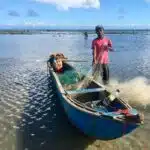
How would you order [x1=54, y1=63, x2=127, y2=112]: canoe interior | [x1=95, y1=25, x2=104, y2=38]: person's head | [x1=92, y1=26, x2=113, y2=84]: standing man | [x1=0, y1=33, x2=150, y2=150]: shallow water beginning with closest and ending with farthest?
[x1=0, y1=33, x2=150, y2=150]: shallow water < [x1=54, y1=63, x2=127, y2=112]: canoe interior < [x1=95, y1=25, x2=104, y2=38]: person's head < [x1=92, y1=26, x2=113, y2=84]: standing man

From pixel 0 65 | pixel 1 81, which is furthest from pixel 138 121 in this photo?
pixel 0 65

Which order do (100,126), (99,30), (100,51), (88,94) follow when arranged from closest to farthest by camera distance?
(100,126) → (88,94) → (99,30) → (100,51)

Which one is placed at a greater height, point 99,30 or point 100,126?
point 99,30

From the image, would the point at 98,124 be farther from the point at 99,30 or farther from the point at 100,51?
the point at 100,51

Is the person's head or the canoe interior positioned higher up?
the person's head

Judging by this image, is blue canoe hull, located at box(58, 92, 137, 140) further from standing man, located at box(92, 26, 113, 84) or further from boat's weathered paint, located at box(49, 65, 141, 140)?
standing man, located at box(92, 26, 113, 84)

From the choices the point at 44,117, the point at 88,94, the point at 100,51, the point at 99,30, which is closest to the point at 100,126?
the point at 88,94

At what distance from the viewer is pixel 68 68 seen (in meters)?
19.8

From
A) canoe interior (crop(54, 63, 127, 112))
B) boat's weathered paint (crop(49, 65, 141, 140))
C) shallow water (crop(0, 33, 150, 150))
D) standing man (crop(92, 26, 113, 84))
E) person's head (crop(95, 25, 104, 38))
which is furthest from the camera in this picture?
standing man (crop(92, 26, 113, 84))

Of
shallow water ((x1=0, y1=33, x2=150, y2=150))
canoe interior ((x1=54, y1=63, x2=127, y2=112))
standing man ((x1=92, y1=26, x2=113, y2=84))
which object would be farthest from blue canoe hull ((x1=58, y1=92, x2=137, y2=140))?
standing man ((x1=92, y1=26, x2=113, y2=84))

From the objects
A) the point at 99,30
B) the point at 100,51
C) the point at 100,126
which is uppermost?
the point at 99,30

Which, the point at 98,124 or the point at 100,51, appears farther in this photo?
the point at 100,51

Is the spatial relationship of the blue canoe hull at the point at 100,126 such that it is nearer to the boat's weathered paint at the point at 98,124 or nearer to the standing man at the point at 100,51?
the boat's weathered paint at the point at 98,124

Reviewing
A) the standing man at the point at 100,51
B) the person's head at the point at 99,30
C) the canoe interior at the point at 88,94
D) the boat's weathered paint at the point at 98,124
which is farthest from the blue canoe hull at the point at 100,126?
the standing man at the point at 100,51
